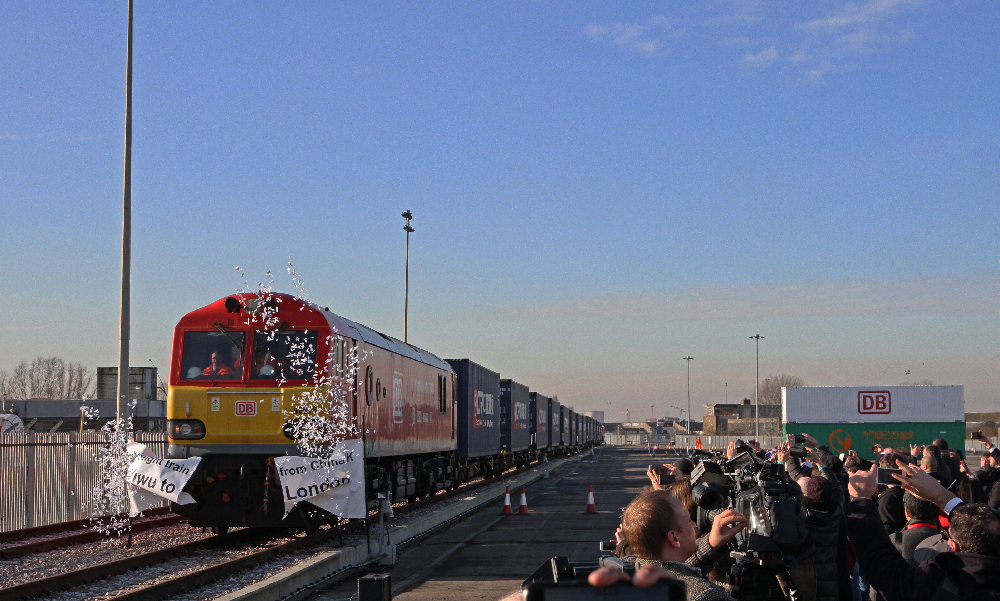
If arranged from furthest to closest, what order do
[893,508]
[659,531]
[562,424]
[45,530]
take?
[562,424] → [45,530] → [893,508] → [659,531]

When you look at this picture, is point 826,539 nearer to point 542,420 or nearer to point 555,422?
point 542,420

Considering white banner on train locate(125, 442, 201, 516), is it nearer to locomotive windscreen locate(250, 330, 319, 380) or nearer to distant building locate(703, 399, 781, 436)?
locomotive windscreen locate(250, 330, 319, 380)

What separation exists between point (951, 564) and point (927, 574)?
0.37ft

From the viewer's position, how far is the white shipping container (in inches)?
1999

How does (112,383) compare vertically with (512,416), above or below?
above

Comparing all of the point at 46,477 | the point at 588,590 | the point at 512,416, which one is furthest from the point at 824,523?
the point at 512,416

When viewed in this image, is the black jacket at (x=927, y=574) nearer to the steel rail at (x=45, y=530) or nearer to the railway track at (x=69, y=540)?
Result: the railway track at (x=69, y=540)

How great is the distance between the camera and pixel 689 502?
5531 millimetres

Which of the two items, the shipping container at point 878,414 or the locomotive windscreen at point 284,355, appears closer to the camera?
the locomotive windscreen at point 284,355

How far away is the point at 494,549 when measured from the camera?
16.0 meters

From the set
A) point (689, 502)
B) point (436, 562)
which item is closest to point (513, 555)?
point (436, 562)

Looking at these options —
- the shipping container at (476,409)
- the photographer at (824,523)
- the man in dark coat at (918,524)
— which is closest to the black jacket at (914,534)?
the man in dark coat at (918,524)

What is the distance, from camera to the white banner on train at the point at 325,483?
45.8 ft

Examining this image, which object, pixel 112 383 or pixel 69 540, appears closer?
pixel 69 540
